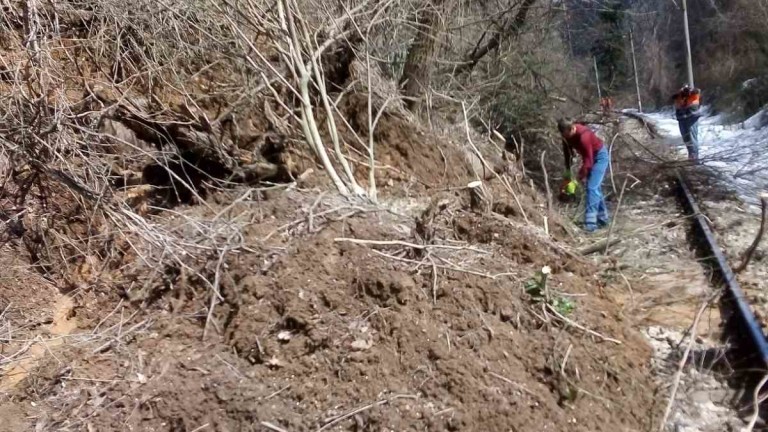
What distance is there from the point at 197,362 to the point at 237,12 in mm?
3563

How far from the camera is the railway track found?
15.3 feet

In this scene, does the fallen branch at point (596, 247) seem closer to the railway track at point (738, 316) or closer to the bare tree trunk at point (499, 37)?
the railway track at point (738, 316)

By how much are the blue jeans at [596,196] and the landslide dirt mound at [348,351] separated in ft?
10.2

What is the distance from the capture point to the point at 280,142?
7.35m

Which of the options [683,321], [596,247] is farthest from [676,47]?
[683,321]

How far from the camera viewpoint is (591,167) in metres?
A: 8.43

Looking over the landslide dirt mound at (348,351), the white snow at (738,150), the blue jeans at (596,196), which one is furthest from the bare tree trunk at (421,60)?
the landslide dirt mound at (348,351)

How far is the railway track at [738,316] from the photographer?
4.66 m

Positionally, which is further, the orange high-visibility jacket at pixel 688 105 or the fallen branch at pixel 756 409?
the orange high-visibility jacket at pixel 688 105

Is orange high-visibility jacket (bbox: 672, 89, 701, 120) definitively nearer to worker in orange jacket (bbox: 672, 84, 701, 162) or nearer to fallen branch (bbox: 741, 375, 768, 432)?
worker in orange jacket (bbox: 672, 84, 701, 162)

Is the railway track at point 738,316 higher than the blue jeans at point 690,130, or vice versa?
the railway track at point 738,316

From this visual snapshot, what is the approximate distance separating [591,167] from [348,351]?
209 inches

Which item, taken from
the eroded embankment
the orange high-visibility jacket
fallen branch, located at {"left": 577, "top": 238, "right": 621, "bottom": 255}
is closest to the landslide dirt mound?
the eroded embankment

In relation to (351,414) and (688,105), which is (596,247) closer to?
(351,414)
